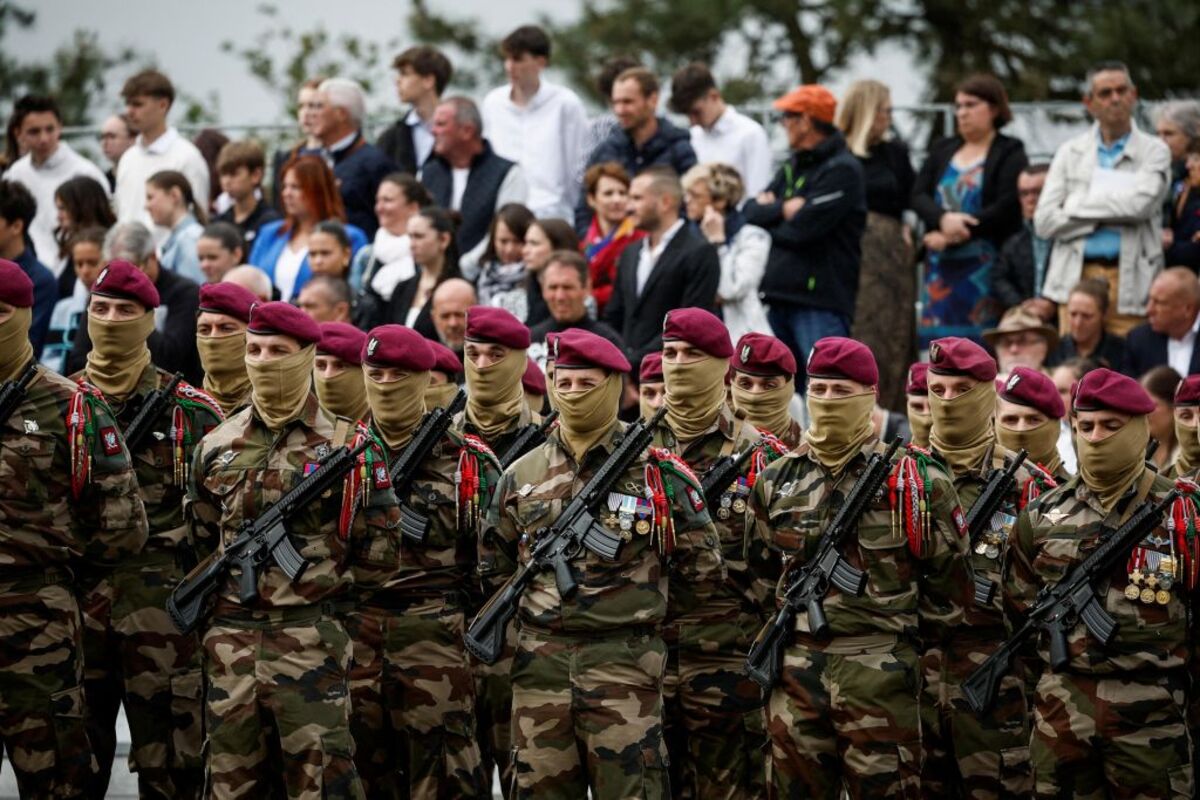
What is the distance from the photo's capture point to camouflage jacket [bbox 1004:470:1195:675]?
836 cm

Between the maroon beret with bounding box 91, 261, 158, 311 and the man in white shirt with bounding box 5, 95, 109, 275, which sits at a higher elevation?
the maroon beret with bounding box 91, 261, 158, 311

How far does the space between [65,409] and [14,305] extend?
1.79 feet

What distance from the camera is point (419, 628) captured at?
9.18 metres

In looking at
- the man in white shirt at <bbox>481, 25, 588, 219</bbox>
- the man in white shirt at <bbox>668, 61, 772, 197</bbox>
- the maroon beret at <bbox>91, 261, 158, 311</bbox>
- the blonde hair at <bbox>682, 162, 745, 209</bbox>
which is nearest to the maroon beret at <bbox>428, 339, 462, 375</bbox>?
the maroon beret at <bbox>91, 261, 158, 311</bbox>

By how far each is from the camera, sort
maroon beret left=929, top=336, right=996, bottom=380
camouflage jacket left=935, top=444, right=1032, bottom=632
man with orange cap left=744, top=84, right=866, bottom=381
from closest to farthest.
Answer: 1. maroon beret left=929, top=336, right=996, bottom=380
2. camouflage jacket left=935, top=444, right=1032, bottom=632
3. man with orange cap left=744, top=84, right=866, bottom=381

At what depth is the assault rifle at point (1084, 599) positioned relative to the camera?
8328 mm

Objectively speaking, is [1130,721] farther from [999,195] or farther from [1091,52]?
[1091,52]

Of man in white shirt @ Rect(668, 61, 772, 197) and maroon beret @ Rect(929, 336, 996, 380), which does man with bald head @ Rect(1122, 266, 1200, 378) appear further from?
maroon beret @ Rect(929, 336, 996, 380)

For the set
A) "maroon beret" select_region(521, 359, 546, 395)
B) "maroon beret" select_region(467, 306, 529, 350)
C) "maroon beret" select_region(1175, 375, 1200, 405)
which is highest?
"maroon beret" select_region(467, 306, 529, 350)

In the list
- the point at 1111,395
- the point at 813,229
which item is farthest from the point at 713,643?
the point at 813,229

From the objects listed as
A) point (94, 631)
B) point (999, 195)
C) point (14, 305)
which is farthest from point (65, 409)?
point (999, 195)

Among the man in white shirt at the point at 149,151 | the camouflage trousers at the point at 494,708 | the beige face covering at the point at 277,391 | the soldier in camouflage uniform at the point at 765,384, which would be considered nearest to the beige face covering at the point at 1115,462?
the soldier in camouflage uniform at the point at 765,384

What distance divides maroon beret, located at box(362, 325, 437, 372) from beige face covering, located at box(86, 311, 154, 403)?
3.70 ft

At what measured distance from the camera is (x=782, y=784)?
8.41m
